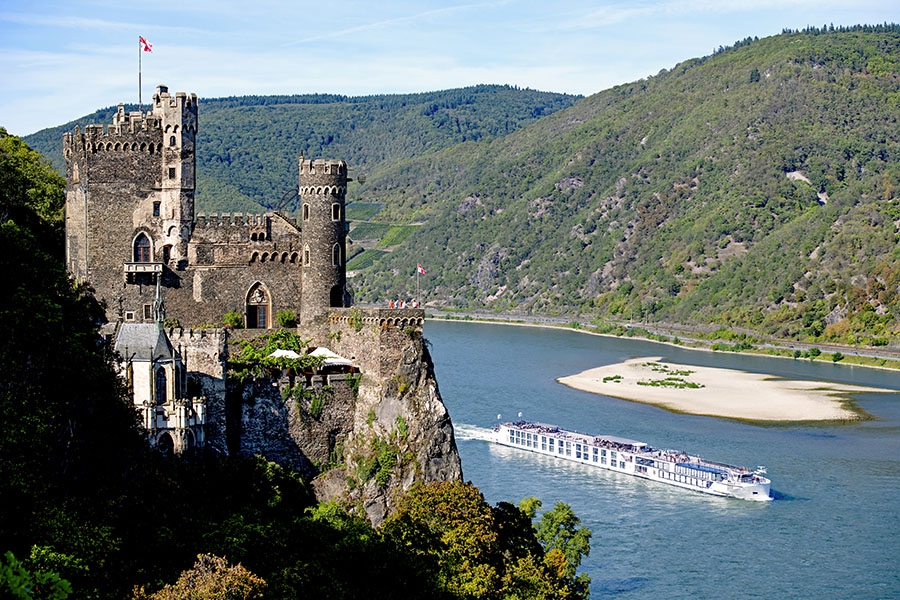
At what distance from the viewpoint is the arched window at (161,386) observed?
35.3m

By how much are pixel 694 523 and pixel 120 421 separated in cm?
3018

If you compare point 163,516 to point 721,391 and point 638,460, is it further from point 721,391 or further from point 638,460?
point 721,391

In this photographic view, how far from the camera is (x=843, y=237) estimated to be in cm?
14512

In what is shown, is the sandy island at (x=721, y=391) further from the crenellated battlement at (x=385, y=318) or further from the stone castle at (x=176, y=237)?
the stone castle at (x=176, y=237)

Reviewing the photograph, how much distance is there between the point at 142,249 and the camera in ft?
148

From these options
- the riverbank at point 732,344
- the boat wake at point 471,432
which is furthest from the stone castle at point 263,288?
the riverbank at point 732,344

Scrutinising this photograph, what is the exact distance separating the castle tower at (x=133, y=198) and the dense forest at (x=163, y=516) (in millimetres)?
5036

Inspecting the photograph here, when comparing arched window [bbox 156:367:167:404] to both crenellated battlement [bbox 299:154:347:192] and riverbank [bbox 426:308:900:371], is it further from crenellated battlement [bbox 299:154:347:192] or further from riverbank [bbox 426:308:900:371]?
riverbank [bbox 426:308:900:371]

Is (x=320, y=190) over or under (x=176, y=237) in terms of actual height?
over

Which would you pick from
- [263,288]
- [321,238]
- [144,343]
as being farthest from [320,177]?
[144,343]

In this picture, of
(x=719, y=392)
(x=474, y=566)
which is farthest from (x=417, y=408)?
(x=719, y=392)

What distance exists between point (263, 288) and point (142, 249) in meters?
4.39

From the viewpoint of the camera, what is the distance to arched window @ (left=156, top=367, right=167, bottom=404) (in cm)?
3528

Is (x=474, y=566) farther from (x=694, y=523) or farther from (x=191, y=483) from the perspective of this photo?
(x=694, y=523)
